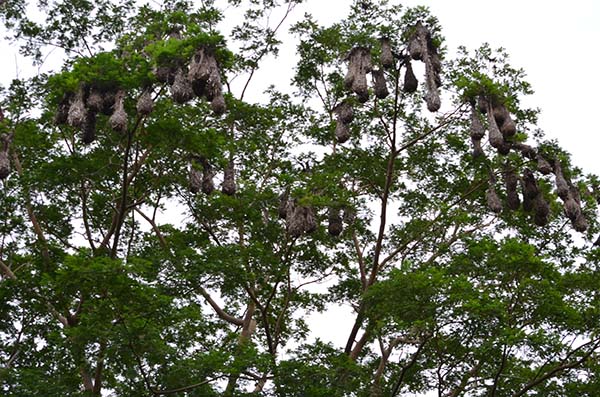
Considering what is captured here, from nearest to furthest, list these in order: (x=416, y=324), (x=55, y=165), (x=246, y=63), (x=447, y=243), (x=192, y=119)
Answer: (x=416, y=324) < (x=55, y=165) < (x=192, y=119) < (x=447, y=243) < (x=246, y=63)

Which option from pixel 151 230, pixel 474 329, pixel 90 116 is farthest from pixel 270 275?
pixel 90 116

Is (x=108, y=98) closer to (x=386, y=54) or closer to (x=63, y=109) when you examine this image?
(x=63, y=109)

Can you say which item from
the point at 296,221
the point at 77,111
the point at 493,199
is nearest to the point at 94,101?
the point at 77,111

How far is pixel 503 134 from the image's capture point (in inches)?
516

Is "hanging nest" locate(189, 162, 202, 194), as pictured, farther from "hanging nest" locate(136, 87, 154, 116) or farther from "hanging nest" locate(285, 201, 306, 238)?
"hanging nest" locate(136, 87, 154, 116)

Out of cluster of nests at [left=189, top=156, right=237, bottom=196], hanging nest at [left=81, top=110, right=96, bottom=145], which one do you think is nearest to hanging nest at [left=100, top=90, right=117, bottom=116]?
hanging nest at [left=81, top=110, right=96, bottom=145]

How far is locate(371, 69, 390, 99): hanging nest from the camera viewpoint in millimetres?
14008

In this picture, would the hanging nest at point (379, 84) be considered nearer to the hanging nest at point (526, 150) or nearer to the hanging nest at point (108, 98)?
the hanging nest at point (526, 150)

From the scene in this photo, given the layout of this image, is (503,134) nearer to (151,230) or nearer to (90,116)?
(90,116)

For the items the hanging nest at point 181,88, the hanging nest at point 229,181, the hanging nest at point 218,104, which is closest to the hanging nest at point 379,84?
the hanging nest at point 218,104

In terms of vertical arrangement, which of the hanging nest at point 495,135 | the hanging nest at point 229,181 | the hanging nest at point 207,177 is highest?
the hanging nest at point 229,181

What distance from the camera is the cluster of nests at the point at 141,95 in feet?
37.0

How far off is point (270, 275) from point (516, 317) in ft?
17.0

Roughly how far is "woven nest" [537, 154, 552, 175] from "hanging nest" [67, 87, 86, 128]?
326 inches
